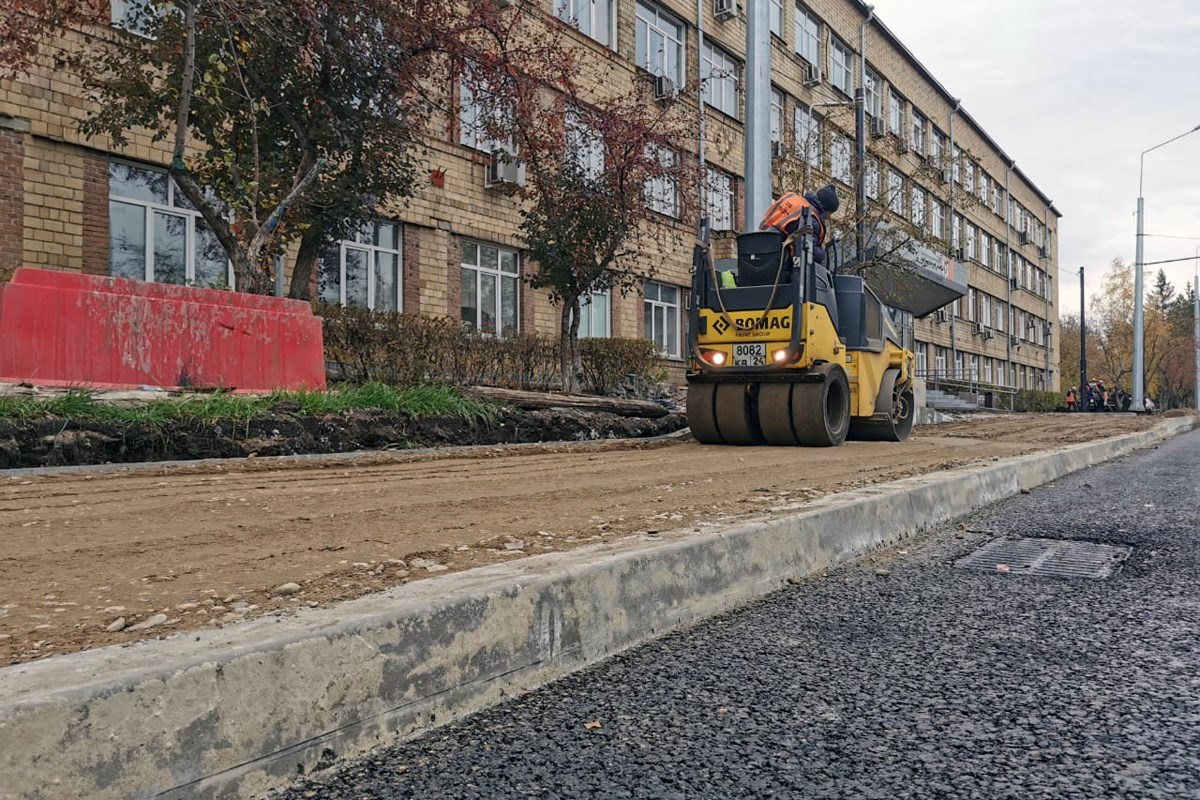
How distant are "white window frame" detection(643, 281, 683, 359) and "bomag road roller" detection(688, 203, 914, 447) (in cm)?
1207

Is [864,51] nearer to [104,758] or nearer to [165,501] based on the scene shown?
[165,501]

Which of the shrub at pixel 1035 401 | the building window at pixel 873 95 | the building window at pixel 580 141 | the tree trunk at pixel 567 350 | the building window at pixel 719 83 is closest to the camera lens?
the building window at pixel 580 141

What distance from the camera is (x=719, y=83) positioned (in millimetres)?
26156

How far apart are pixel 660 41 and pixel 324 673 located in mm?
24271

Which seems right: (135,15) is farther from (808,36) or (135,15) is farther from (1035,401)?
(1035,401)

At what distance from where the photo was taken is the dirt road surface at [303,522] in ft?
8.70

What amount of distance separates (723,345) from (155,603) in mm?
8344

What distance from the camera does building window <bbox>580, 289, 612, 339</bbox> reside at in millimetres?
21172

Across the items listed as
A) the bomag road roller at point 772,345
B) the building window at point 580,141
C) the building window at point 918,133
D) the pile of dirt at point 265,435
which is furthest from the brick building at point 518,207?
the bomag road roller at point 772,345

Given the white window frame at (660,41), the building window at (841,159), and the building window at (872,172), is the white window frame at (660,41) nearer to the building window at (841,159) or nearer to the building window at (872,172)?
the building window at (841,159)

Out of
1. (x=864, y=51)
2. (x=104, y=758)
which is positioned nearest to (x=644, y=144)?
(x=104, y=758)

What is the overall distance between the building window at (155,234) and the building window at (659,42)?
43.4ft

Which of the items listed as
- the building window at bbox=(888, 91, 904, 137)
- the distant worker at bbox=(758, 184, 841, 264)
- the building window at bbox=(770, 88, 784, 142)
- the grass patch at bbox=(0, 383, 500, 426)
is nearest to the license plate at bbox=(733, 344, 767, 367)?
the distant worker at bbox=(758, 184, 841, 264)

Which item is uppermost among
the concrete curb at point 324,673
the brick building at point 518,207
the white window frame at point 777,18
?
the white window frame at point 777,18
